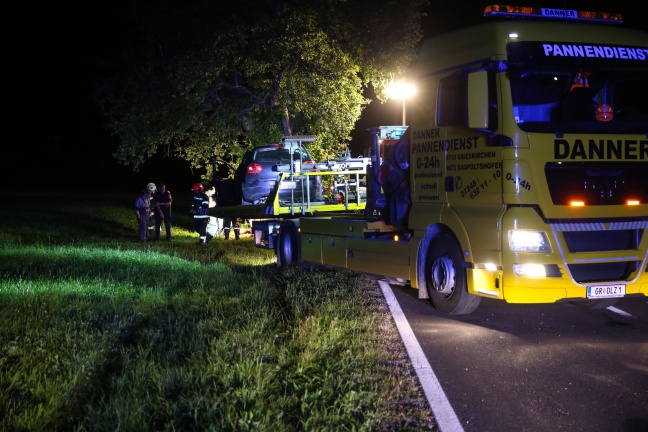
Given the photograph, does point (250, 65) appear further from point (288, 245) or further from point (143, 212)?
point (288, 245)

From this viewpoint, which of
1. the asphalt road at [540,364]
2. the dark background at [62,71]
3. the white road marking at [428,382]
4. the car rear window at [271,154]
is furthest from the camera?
the dark background at [62,71]

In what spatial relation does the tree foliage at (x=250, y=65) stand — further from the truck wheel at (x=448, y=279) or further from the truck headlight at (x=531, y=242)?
the truck headlight at (x=531, y=242)

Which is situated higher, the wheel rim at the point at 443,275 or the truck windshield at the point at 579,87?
the truck windshield at the point at 579,87

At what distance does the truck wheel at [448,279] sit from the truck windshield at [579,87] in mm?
1845

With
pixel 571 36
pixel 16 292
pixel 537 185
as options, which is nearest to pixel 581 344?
pixel 537 185

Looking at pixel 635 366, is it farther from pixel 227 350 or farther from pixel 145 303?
pixel 145 303

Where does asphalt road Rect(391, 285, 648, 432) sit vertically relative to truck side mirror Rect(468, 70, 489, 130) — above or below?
below

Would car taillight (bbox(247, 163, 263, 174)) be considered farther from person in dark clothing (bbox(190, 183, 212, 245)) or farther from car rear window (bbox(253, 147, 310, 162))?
person in dark clothing (bbox(190, 183, 212, 245))

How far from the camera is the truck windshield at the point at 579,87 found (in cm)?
852

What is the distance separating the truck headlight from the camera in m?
8.30

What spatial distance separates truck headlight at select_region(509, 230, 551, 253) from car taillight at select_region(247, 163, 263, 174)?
1208 centimetres

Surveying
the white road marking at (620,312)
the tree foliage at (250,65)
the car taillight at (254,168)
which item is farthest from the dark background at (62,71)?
the white road marking at (620,312)

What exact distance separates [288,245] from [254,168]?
5081 millimetres

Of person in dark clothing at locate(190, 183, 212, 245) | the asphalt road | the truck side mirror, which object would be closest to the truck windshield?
the truck side mirror
